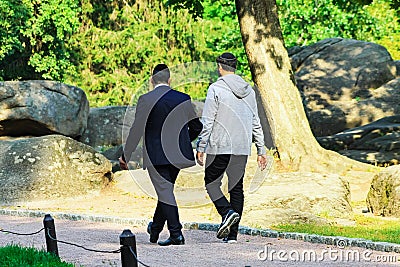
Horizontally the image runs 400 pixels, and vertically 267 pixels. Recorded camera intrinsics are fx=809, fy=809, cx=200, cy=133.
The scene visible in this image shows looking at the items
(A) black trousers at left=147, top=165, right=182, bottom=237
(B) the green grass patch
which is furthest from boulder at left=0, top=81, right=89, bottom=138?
(A) black trousers at left=147, top=165, right=182, bottom=237

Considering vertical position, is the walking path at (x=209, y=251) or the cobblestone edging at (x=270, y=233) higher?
the cobblestone edging at (x=270, y=233)

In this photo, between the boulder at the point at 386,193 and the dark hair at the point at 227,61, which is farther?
the boulder at the point at 386,193

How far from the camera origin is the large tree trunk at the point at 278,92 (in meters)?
16.2

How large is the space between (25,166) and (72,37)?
2306cm

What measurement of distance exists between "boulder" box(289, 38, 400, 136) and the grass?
16.8m

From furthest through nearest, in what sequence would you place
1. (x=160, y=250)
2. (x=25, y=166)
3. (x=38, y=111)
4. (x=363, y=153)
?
(x=38, y=111), (x=363, y=153), (x=25, y=166), (x=160, y=250)

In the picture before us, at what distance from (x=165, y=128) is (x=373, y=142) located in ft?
40.2

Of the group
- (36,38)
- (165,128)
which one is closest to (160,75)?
(165,128)

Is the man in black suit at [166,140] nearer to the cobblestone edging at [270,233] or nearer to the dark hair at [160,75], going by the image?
the dark hair at [160,75]

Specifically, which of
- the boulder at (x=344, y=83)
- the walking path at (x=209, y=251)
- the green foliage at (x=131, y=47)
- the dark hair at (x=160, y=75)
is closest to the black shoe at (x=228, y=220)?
the walking path at (x=209, y=251)

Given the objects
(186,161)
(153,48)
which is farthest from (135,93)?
(186,161)

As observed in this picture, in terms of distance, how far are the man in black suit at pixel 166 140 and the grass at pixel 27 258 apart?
159cm

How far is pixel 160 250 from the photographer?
8648 mm

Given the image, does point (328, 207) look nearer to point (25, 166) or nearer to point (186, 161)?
A: point (186, 161)
